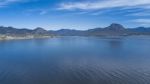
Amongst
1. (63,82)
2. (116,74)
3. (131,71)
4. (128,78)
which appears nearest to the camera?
(63,82)

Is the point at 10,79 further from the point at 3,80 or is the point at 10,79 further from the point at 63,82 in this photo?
the point at 63,82

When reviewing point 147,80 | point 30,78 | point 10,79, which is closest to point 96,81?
point 147,80

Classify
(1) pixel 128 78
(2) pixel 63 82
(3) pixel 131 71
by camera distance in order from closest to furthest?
1. (2) pixel 63 82
2. (1) pixel 128 78
3. (3) pixel 131 71

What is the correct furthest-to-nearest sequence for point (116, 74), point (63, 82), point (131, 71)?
1. point (131, 71)
2. point (116, 74)
3. point (63, 82)

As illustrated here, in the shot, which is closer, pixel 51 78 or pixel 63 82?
pixel 63 82

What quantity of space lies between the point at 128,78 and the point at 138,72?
722 centimetres

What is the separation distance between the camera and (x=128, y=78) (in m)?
44.1

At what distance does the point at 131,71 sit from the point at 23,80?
27.5 meters

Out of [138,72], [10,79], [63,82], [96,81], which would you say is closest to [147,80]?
[138,72]

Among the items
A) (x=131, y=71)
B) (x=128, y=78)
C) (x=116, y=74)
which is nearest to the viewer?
(x=128, y=78)

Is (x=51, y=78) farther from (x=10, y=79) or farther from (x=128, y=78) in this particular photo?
(x=128, y=78)

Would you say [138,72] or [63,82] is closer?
[63,82]

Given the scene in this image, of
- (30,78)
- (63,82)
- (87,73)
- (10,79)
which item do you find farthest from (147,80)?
(10,79)

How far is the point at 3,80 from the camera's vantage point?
140 feet
